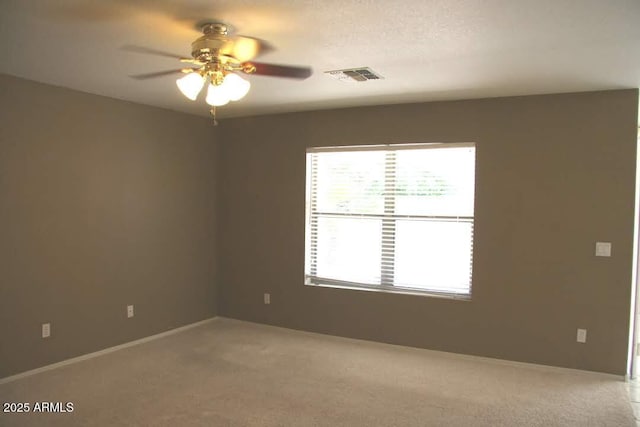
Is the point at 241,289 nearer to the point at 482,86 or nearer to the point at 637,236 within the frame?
the point at 482,86

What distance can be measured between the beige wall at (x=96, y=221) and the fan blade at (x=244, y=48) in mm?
1989

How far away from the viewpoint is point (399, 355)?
444 cm

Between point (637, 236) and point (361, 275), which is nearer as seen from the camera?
point (637, 236)

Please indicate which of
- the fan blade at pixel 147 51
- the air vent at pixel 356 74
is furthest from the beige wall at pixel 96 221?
the air vent at pixel 356 74

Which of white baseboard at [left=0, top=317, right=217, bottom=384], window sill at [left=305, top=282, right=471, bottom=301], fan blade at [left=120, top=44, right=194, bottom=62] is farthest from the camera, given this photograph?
window sill at [left=305, top=282, right=471, bottom=301]

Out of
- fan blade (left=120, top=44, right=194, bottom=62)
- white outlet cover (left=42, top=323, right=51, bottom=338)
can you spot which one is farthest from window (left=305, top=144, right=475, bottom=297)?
white outlet cover (left=42, top=323, right=51, bottom=338)

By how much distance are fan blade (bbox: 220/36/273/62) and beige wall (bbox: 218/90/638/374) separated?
2.02 m

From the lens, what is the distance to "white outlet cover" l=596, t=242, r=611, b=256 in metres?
3.87

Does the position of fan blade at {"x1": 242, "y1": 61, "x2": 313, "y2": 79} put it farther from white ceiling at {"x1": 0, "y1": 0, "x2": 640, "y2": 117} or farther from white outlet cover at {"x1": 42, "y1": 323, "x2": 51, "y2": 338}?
white outlet cover at {"x1": 42, "y1": 323, "x2": 51, "y2": 338}

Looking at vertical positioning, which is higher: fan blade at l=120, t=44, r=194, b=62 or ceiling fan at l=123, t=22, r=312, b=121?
fan blade at l=120, t=44, r=194, b=62

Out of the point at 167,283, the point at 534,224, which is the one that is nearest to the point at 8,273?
the point at 167,283

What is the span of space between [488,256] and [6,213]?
4133 millimetres

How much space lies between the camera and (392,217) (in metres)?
4.69

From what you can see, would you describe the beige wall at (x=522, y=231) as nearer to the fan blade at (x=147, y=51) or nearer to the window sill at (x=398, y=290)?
the window sill at (x=398, y=290)
